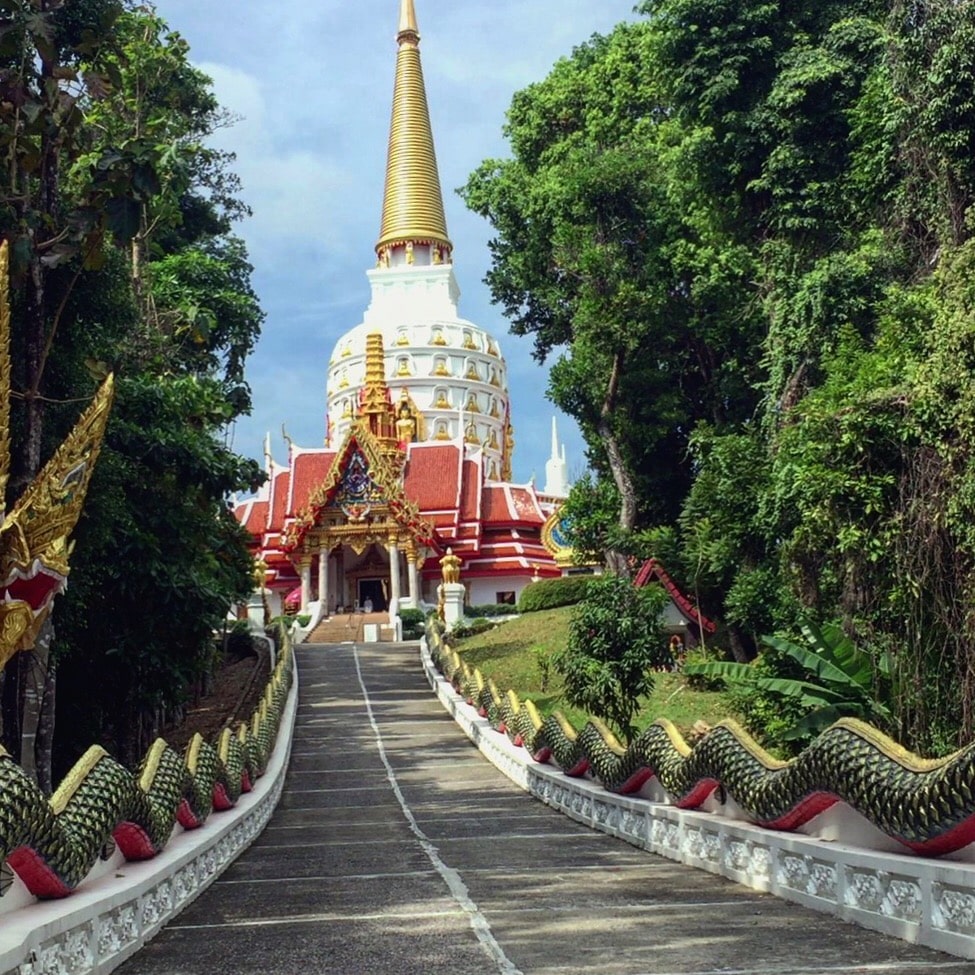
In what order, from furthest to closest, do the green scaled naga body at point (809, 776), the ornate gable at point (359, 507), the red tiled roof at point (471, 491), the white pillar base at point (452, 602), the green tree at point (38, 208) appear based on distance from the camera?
the red tiled roof at point (471, 491)
the ornate gable at point (359, 507)
the white pillar base at point (452, 602)
the green tree at point (38, 208)
the green scaled naga body at point (809, 776)

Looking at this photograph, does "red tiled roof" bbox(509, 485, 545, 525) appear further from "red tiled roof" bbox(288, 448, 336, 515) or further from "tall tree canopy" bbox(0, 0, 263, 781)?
"tall tree canopy" bbox(0, 0, 263, 781)

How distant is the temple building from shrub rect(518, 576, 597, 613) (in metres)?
5.16

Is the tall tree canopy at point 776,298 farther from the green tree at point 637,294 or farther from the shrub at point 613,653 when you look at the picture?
the shrub at point 613,653

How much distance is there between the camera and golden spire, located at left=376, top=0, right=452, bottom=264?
5809 cm

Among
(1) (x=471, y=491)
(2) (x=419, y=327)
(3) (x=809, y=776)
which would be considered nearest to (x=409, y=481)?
(1) (x=471, y=491)

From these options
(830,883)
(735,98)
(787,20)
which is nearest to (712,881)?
(830,883)

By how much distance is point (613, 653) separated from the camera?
591 inches

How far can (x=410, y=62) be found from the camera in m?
59.8

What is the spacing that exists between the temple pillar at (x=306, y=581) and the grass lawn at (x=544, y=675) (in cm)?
909

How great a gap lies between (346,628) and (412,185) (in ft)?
93.2

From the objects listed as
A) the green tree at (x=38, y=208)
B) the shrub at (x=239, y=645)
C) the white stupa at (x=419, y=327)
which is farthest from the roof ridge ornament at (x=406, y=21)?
the green tree at (x=38, y=208)

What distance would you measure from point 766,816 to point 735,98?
1570 centimetres

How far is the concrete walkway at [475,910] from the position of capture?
531 centimetres

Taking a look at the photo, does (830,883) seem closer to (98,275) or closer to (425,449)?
(98,275)
